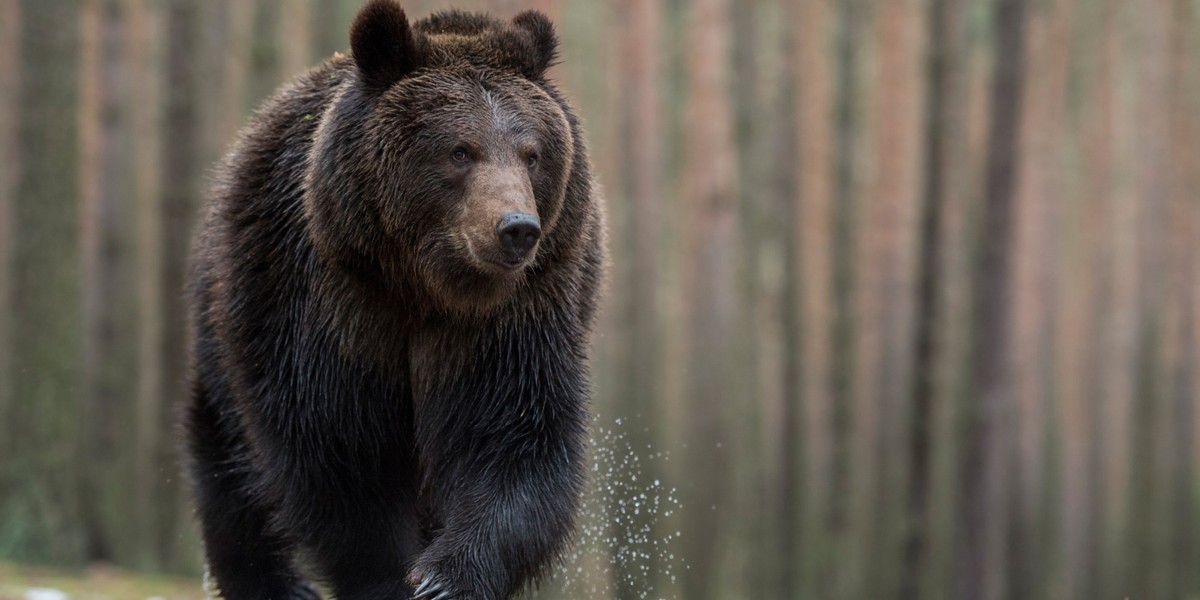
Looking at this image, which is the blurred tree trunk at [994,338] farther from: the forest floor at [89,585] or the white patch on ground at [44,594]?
the white patch on ground at [44,594]

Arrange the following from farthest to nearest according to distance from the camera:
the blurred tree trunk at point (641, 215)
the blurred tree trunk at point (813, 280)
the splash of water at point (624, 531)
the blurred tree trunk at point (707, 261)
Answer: the blurred tree trunk at point (813, 280)
the blurred tree trunk at point (707, 261)
the blurred tree trunk at point (641, 215)
the splash of water at point (624, 531)

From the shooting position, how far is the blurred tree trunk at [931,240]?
7918mm

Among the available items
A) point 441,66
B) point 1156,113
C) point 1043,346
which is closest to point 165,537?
point 441,66

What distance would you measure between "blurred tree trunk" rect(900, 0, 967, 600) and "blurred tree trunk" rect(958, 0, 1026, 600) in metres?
0.23

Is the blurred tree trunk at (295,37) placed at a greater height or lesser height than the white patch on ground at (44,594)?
greater

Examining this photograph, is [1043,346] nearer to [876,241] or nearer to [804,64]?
[876,241]

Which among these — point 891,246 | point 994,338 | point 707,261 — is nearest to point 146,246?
point 707,261

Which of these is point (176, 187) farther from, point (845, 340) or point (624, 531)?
point (845, 340)

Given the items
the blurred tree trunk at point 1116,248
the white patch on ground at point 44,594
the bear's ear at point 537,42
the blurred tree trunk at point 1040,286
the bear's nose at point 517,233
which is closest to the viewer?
the bear's nose at point 517,233

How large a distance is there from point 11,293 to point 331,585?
344 centimetres

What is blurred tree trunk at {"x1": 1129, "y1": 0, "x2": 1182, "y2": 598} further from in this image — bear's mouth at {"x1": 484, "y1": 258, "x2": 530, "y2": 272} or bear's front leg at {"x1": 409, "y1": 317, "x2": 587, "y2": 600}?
bear's mouth at {"x1": 484, "y1": 258, "x2": 530, "y2": 272}

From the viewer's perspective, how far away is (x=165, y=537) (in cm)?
691

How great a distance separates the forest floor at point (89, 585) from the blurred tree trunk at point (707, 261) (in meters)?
2.75

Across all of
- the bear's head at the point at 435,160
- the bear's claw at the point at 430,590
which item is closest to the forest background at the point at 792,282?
the bear's claw at the point at 430,590
